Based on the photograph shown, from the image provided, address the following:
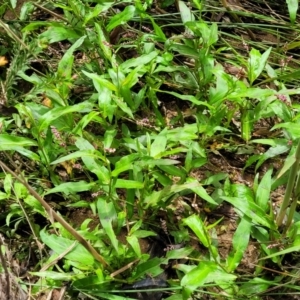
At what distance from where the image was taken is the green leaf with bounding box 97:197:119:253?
4.88 feet

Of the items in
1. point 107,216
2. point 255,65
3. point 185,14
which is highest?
point 185,14

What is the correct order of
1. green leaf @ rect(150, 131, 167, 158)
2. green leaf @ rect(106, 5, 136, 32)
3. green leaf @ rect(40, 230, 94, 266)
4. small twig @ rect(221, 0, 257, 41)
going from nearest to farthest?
green leaf @ rect(40, 230, 94, 266) < green leaf @ rect(150, 131, 167, 158) < green leaf @ rect(106, 5, 136, 32) < small twig @ rect(221, 0, 257, 41)

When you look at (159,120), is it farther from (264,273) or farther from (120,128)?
(264,273)

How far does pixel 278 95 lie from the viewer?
171 centimetres

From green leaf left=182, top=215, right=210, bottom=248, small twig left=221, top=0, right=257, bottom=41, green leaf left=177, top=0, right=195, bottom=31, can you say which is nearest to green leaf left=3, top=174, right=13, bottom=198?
green leaf left=182, top=215, right=210, bottom=248

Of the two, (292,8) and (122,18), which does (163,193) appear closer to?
(122,18)

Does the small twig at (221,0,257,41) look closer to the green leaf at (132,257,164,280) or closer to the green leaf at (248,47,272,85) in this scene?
the green leaf at (248,47,272,85)

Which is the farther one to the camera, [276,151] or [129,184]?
[276,151]

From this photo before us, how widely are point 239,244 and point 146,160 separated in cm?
36

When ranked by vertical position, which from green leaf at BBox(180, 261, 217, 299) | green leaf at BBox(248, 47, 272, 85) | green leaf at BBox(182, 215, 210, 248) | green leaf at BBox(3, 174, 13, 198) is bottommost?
green leaf at BBox(180, 261, 217, 299)

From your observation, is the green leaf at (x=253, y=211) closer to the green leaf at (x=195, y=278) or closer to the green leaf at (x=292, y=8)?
the green leaf at (x=195, y=278)

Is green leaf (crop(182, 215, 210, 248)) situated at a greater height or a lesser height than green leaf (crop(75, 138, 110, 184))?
lesser

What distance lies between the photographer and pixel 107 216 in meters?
1.53

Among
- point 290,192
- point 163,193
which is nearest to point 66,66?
point 163,193
